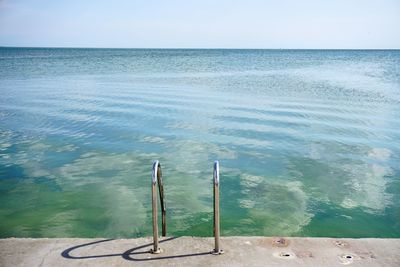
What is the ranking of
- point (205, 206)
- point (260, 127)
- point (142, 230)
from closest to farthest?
point (142, 230) < point (205, 206) < point (260, 127)

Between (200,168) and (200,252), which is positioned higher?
(200,252)

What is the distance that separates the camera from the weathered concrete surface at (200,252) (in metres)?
3.70

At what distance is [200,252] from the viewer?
3.88 meters

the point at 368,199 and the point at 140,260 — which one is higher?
the point at 140,260

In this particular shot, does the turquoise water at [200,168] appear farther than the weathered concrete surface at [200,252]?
Yes

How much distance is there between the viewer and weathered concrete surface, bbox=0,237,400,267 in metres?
3.70

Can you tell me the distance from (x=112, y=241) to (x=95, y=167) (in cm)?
497

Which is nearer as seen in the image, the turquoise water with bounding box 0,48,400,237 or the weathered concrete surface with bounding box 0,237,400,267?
the weathered concrete surface with bounding box 0,237,400,267

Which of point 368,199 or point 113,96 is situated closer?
point 368,199

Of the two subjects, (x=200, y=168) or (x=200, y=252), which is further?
(x=200, y=168)

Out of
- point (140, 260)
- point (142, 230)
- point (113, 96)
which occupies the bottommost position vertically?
point (142, 230)

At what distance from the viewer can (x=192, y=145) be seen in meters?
10.7

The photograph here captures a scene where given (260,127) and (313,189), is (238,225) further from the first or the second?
(260,127)

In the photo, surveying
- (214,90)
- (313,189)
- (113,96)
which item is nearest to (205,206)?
(313,189)
